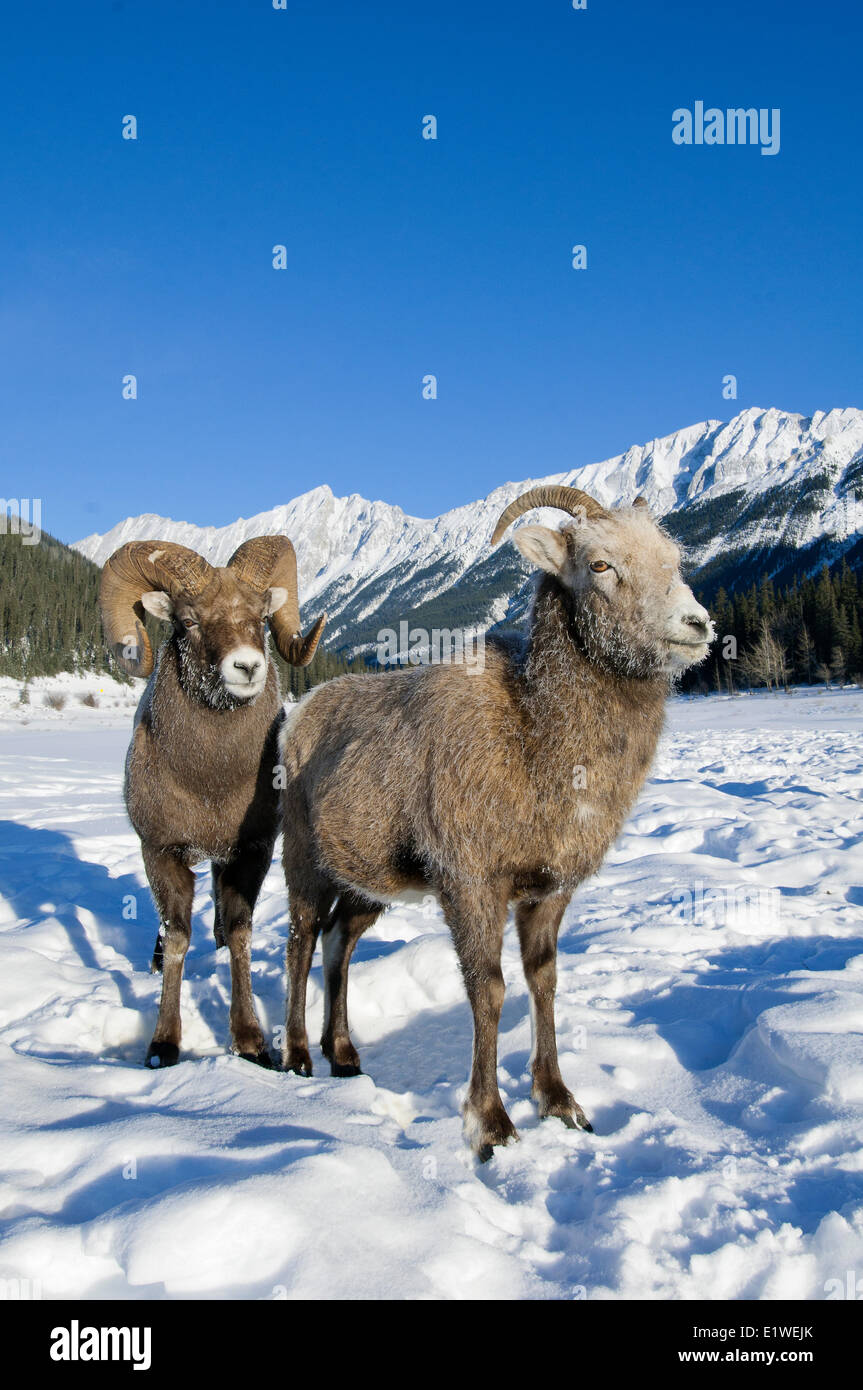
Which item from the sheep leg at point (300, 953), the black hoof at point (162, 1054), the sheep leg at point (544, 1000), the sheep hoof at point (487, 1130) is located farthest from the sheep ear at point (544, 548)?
the black hoof at point (162, 1054)

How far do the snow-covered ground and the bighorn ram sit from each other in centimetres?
59

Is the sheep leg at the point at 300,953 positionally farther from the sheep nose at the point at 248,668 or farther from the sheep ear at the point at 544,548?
the sheep ear at the point at 544,548

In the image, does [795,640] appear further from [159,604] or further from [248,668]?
[248,668]

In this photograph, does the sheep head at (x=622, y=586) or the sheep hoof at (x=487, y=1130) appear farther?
the sheep head at (x=622, y=586)

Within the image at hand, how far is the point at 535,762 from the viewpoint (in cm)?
475

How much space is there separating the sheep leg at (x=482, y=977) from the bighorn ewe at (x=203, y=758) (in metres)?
Result: 2.01

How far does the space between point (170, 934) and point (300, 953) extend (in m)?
1.01

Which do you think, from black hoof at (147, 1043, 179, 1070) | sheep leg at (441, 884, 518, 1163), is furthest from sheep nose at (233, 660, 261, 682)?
black hoof at (147, 1043, 179, 1070)

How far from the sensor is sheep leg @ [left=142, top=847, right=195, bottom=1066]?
567 centimetres

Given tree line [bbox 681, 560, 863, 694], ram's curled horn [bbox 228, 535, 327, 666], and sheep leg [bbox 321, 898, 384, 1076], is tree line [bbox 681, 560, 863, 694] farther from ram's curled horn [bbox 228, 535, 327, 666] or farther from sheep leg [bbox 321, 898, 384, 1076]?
sheep leg [bbox 321, 898, 384, 1076]

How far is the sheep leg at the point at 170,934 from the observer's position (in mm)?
5668
